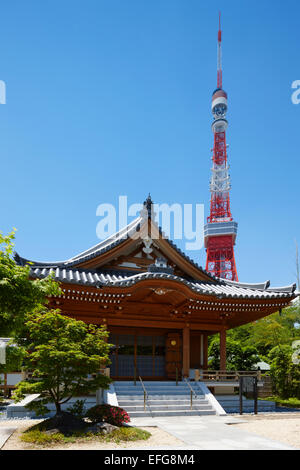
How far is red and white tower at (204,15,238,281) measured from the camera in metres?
78.2

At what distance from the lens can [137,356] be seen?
65.1 feet

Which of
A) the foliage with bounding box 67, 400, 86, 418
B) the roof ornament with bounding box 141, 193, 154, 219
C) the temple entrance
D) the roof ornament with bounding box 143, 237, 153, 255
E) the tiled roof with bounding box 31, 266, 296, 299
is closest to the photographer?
the foliage with bounding box 67, 400, 86, 418

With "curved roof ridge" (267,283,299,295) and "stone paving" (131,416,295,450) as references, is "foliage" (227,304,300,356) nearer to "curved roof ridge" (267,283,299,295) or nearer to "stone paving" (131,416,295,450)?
"curved roof ridge" (267,283,299,295)

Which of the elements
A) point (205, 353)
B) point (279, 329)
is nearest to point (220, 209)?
point (279, 329)

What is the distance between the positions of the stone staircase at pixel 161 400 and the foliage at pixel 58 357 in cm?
378

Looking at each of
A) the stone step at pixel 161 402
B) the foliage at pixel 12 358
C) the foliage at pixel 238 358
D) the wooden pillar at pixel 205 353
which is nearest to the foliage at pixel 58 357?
the foliage at pixel 12 358

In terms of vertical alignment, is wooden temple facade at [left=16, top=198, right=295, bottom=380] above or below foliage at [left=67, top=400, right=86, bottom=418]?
above

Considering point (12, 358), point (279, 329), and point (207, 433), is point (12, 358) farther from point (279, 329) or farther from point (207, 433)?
point (279, 329)

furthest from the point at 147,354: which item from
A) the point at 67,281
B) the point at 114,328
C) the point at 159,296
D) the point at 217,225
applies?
the point at 217,225

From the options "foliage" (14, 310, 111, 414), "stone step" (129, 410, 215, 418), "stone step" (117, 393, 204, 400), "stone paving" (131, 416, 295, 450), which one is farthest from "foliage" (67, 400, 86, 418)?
"stone step" (117, 393, 204, 400)

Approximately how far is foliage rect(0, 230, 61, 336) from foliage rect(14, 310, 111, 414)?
1985 millimetres

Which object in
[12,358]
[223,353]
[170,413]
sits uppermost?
[12,358]

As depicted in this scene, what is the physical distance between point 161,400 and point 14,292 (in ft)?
31.5

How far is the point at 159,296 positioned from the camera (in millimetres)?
17828
